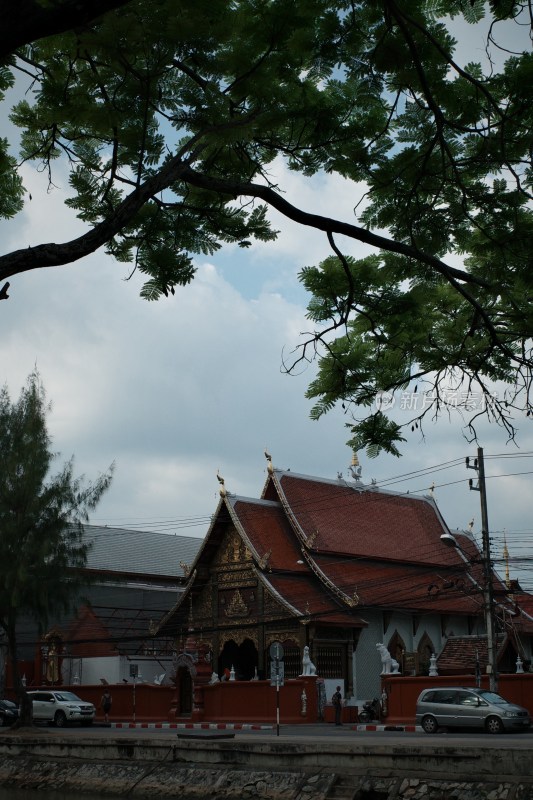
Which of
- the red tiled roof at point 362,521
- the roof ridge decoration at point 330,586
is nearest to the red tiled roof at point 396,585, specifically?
the roof ridge decoration at point 330,586

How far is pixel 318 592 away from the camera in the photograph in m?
36.5

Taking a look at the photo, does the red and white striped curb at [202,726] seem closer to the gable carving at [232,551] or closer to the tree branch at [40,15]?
the gable carving at [232,551]

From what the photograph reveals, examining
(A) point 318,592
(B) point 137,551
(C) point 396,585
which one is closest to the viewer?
(A) point 318,592

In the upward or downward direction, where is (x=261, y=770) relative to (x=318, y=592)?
downward

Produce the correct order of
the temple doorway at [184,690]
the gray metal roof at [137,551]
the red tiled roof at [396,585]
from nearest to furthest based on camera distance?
the temple doorway at [184,690], the red tiled roof at [396,585], the gray metal roof at [137,551]

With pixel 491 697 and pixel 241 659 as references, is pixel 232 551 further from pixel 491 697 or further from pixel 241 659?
pixel 491 697

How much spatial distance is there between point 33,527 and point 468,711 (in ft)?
45.9

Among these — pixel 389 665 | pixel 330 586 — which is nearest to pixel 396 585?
pixel 330 586

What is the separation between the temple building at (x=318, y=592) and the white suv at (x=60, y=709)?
11.6ft

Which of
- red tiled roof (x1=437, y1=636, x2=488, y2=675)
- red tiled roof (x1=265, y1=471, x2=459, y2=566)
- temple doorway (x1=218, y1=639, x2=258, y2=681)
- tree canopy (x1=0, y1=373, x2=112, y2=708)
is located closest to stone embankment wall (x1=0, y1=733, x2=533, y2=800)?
tree canopy (x1=0, y1=373, x2=112, y2=708)

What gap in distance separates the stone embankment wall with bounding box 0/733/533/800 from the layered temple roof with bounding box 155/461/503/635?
46.9 feet

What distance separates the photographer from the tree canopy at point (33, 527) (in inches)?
1164

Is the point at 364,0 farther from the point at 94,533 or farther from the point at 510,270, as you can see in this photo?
the point at 94,533

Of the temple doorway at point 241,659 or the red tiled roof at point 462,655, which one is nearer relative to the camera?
the red tiled roof at point 462,655
